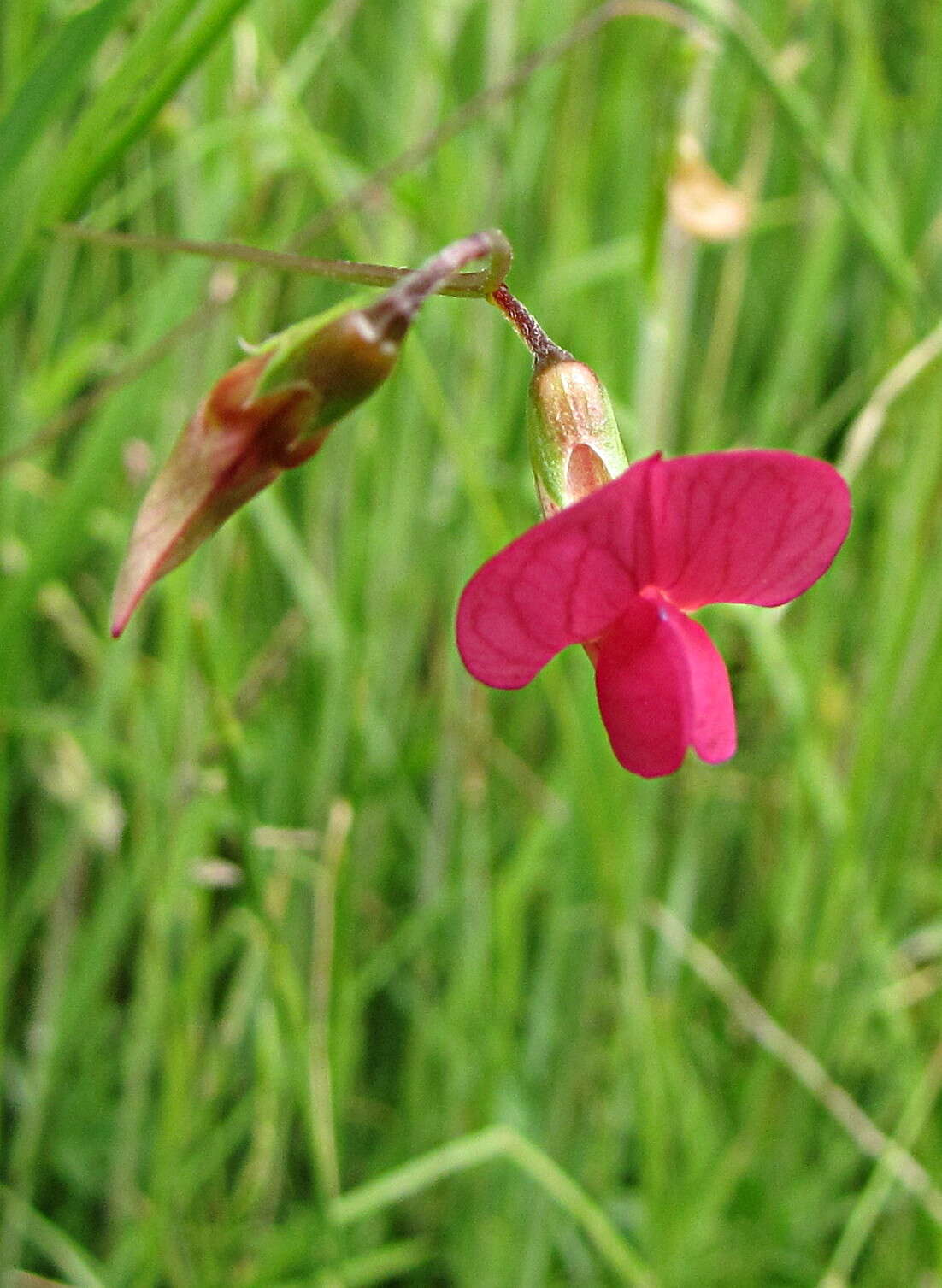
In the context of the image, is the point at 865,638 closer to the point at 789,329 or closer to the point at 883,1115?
the point at 789,329

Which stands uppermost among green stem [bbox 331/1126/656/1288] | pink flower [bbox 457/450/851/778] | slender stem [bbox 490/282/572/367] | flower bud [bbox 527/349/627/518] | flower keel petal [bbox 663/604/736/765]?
slender stem [bbox 490/282/572/367]

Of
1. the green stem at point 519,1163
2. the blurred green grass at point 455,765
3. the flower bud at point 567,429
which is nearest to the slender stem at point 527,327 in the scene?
the flower bud at point 567,429

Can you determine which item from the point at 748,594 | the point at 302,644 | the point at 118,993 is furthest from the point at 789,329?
the point at 118,993

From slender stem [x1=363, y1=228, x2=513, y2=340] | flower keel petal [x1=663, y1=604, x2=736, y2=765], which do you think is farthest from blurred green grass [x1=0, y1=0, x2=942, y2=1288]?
slender stem [x1=363, y1=228, x2=513, y2=340]

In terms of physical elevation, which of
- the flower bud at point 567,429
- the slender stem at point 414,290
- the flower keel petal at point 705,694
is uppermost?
the slender stem at point 414,290

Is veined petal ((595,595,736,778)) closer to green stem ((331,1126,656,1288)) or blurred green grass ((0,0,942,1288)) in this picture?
blurred green grass ((0,0,942,1288))

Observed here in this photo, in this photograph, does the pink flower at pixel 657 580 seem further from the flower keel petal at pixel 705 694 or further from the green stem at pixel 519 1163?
the green stem at pixel 519 1163
